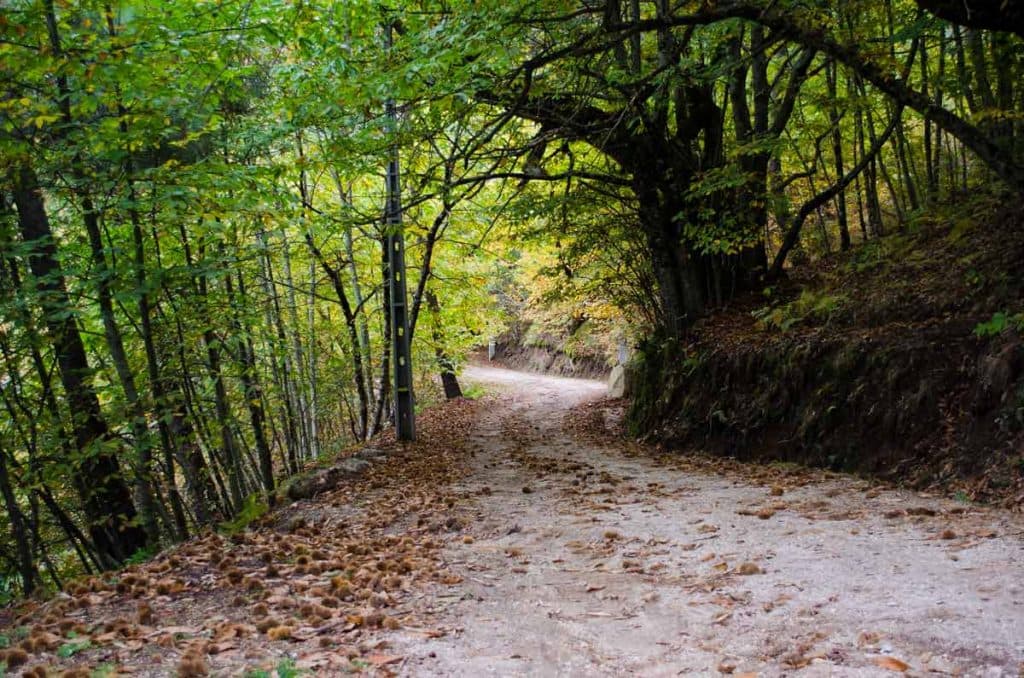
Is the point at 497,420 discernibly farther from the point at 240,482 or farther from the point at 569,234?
the point at 240,482

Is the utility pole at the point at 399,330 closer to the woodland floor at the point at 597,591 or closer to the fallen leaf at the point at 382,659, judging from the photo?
the woodland floor at the point at 597,591

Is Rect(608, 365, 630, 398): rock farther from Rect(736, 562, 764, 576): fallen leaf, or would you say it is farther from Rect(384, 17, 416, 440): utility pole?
Rect(736, 562, 764, 576): fallen leaf

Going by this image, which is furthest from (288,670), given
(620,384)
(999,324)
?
(620,384)

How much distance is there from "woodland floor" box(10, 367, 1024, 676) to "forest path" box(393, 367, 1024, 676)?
2 cm

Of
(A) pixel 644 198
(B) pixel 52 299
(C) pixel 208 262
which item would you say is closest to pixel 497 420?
(A) pixel 644 198

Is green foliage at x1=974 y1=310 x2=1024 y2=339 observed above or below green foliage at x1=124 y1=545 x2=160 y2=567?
above

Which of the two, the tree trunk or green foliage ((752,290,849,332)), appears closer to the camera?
the tree trunk

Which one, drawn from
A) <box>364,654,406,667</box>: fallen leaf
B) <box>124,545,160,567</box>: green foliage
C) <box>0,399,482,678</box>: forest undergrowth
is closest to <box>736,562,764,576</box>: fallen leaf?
<box>0,399,482,678</box>: forest undergrowth

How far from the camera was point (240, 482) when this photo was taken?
944 cm

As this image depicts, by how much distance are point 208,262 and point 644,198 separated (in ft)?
24.4

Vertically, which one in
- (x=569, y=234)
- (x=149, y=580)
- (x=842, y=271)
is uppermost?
(x=569, y=234)

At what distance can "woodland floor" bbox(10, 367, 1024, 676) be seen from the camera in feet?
9.20

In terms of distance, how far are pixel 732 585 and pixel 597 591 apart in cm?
82

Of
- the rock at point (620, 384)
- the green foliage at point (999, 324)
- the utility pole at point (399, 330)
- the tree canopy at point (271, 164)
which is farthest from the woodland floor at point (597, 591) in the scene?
the rock at point (620, 384)
